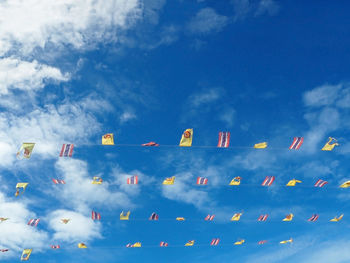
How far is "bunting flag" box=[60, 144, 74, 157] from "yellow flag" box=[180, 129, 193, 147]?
9.42 m

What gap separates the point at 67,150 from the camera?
21953 millimetres

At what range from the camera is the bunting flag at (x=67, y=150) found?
2188 cm

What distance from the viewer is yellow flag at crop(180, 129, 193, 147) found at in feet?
67.3

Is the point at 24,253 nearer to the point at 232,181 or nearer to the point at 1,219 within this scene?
the point at 1,219

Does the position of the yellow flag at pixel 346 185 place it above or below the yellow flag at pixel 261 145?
below

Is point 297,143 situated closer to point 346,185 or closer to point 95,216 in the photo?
point 346,185

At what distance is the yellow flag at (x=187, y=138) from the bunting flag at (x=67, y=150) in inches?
371

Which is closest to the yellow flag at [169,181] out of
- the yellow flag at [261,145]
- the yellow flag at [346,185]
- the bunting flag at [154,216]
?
the bunting flag at [154,216]

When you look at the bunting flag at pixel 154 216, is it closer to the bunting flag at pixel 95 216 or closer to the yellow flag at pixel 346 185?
the bunting flag at pixel 95 216

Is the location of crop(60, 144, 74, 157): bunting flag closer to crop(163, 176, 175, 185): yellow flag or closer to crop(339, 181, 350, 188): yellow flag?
crop(163, 176, 175, 185): yellow flag

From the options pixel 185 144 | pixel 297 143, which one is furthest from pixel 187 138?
pixel 297 143

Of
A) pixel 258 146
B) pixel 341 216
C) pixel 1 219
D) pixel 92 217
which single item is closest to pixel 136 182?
pixel 92 217

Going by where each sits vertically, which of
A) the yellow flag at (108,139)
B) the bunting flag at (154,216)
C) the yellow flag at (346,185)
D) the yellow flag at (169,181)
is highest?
the yellow flag at (108,139)

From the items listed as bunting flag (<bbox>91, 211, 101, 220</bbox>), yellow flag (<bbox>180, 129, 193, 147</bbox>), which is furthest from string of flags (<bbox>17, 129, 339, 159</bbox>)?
bunting flag (<bbox>91, 211, 101, 220</bbox>)
